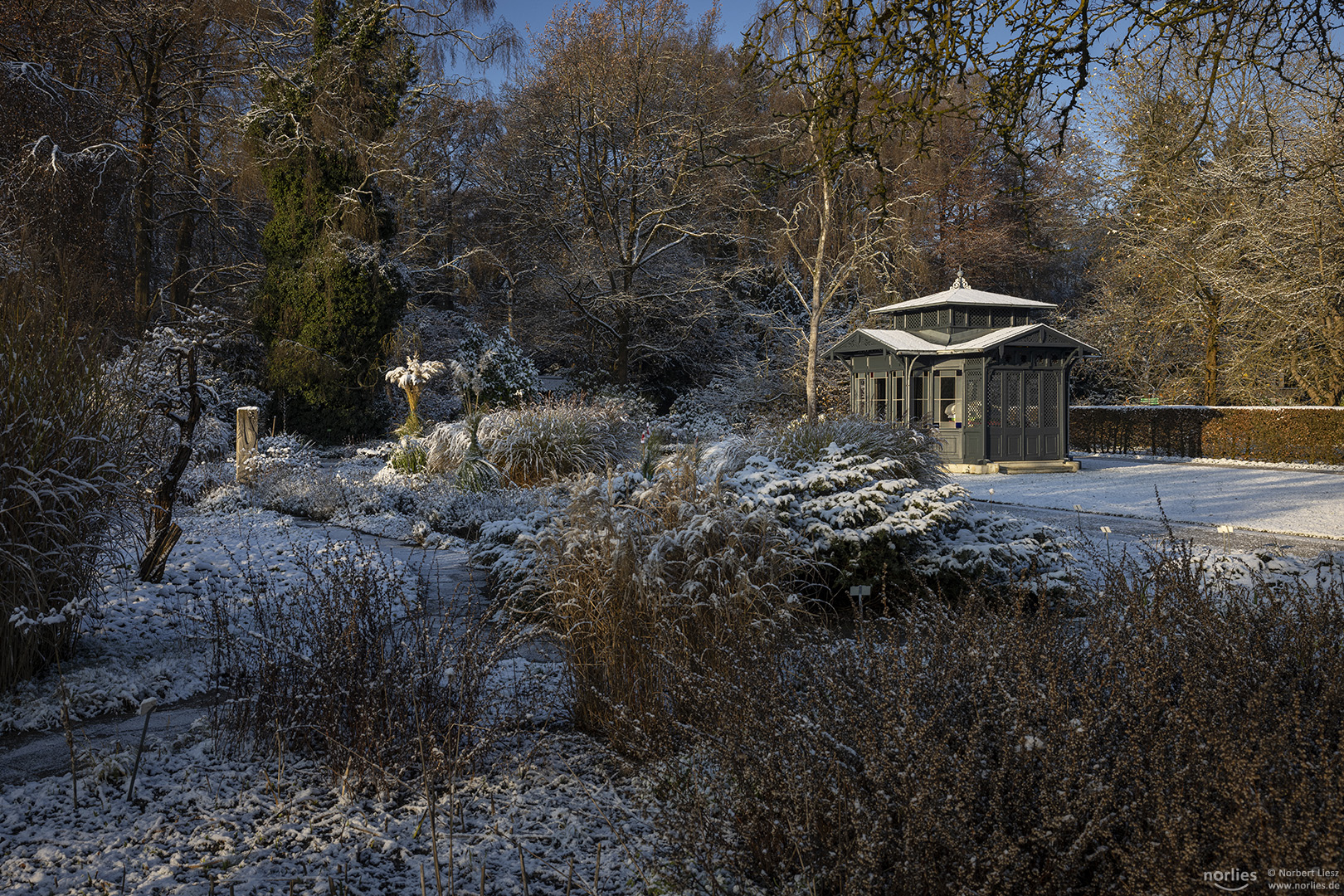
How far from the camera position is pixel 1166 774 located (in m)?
1.87

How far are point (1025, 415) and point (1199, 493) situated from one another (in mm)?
4793

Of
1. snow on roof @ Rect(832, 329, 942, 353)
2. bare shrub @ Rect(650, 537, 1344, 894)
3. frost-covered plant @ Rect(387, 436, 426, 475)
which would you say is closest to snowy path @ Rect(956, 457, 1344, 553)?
snow on roof @ Rect(832, 329, 942, 353)

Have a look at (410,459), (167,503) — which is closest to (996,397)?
(410,459)

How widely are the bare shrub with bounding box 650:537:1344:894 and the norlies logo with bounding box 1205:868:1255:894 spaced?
2cm

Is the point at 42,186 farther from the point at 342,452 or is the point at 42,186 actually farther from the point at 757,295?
the point at 757,295

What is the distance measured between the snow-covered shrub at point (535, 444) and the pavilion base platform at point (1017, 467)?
7902 mm

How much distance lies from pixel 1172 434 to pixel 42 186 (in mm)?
21266

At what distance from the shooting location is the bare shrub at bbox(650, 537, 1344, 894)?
66.6 inches

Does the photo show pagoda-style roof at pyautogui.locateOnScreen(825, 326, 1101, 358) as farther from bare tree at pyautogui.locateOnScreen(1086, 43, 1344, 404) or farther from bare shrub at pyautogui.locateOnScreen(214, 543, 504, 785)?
bare shrub at pyautogui.locateOnScreen(214, 543, 504, 785)

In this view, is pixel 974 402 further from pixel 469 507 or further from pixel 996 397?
pixel 469 507

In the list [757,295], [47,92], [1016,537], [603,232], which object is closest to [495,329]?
[603,232]

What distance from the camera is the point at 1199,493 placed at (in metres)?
12.0

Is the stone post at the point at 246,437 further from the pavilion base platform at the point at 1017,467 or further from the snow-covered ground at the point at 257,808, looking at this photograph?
the pavilion base platform at the point at 1017,467

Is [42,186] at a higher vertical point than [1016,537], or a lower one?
higher
